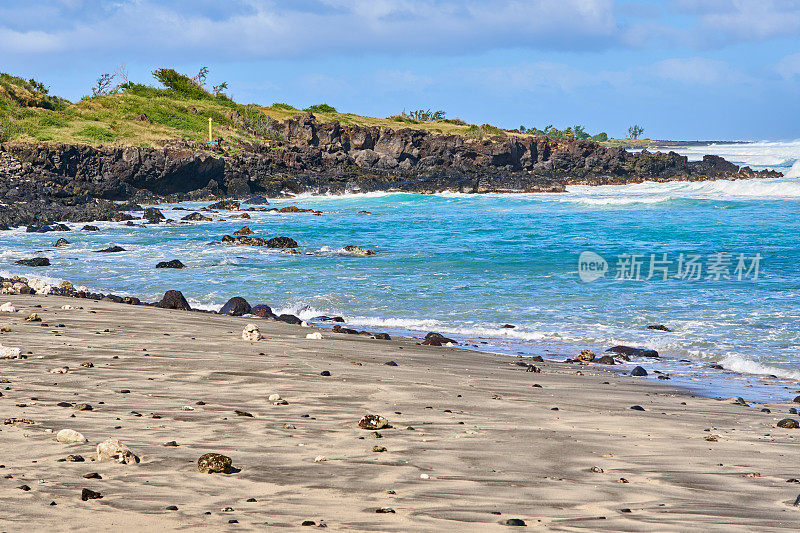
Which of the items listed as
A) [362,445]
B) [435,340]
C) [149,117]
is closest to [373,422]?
[362,445]

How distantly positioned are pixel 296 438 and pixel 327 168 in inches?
2200

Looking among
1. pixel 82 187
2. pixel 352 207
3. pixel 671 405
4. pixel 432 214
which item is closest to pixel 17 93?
pixel 82 187

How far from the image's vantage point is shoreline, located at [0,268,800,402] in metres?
8.64

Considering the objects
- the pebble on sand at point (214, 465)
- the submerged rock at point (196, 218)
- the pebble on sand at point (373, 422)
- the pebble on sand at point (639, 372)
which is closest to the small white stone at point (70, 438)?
the pebble on sand at point (214, 465)

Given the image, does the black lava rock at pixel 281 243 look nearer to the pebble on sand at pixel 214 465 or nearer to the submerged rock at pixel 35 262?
the submerged rock at pixel 35 262

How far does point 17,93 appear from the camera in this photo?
5394 centimetres

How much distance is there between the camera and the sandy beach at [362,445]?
3543 millimetres

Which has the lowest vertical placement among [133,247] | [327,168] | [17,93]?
[133,247]

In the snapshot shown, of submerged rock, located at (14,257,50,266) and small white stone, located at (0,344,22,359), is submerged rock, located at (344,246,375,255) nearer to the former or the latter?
submerged rock, located at (14,257,50,266)

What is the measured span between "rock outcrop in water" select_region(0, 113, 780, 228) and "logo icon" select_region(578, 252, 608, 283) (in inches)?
820

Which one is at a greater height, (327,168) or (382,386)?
(327,168)

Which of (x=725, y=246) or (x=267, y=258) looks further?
(x=725, y=246)

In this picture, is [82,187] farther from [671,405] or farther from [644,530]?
[644,530]

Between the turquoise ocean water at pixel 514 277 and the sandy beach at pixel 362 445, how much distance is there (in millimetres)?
3103
